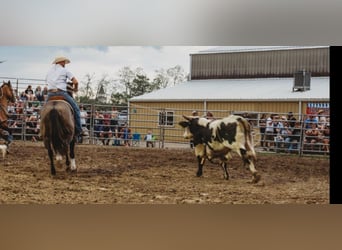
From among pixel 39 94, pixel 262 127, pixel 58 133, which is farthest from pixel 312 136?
pixel 39 94

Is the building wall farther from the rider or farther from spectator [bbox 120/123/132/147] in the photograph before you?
the rider

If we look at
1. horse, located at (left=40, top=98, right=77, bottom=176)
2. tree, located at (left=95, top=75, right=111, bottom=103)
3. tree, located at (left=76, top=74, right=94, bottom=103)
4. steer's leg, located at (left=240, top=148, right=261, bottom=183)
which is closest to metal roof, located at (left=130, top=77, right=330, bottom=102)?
tree, located at (left=95, top=75, right=111, bottom=103)

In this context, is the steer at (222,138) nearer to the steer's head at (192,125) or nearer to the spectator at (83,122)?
the steer's head at (192,125)

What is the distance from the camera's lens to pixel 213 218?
5168 mm

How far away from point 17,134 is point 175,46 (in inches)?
64.7

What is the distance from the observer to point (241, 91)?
514 centimetres

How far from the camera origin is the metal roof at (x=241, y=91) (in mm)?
5031

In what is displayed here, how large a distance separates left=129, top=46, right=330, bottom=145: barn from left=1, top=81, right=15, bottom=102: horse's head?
1.07 meters

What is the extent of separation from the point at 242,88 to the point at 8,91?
2.09m

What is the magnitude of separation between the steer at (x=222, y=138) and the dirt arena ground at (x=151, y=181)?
0.23 feet

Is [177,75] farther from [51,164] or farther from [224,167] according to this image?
[51,164]
